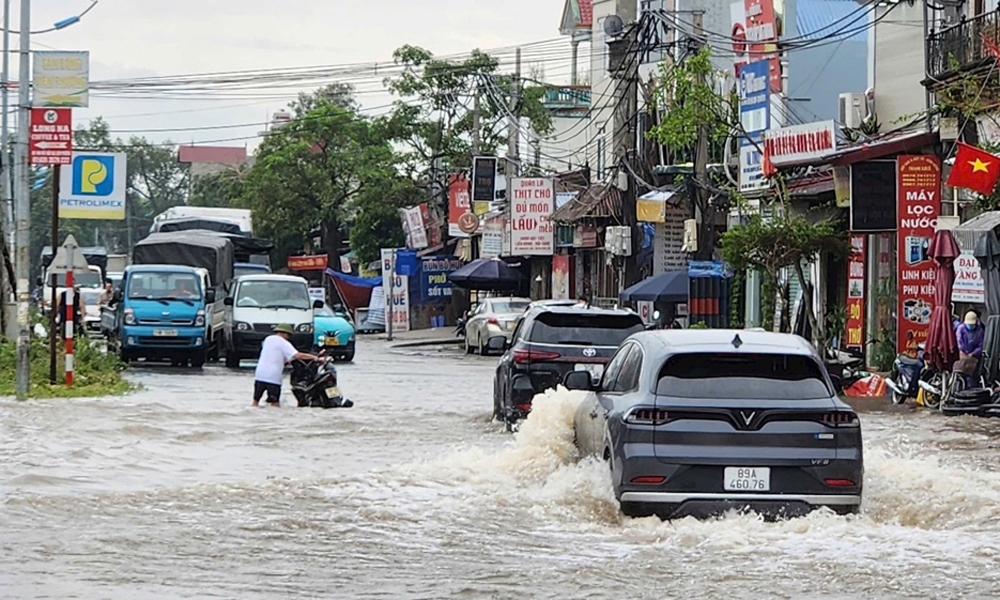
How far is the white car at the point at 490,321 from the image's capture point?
44.2 meters

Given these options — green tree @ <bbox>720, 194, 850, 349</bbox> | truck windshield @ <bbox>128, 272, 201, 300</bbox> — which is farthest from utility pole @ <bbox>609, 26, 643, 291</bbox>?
truck windshield @ <bbox>128, 272, 201, 300</bbox>

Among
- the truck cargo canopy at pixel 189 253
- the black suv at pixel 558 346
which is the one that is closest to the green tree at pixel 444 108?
the truck cargo canopy at pixel 189 253

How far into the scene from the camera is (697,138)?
3556cm

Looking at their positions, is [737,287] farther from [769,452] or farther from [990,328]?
[769,452]

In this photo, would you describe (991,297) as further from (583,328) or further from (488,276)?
(488,276)

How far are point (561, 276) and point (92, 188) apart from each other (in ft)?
98.7

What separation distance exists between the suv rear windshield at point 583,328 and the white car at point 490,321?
79.1ft

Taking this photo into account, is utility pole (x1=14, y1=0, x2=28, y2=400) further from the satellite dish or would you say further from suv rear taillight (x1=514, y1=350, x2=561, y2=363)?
the satellite dish

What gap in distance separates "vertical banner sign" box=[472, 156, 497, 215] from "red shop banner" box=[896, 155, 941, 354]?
2889 cm

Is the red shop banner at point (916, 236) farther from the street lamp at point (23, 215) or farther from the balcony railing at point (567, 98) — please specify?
Result: the balcony railing at point (567, 98)

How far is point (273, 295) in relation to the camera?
35.8 meters

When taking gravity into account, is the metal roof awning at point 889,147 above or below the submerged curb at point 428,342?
above

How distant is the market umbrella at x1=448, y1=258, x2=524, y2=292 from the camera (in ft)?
182

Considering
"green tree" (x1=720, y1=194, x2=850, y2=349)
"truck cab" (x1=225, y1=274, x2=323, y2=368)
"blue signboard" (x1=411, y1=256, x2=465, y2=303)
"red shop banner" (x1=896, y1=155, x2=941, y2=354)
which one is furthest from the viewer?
"blue signboard" (x1=411, y1=256, x2=465, y2=303)
